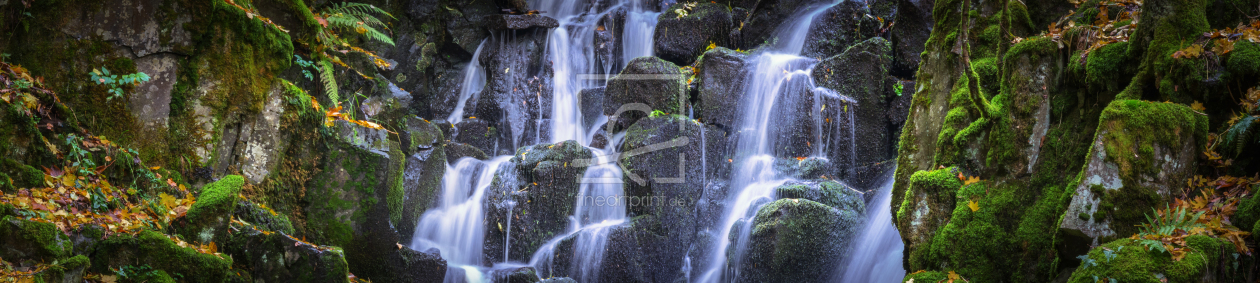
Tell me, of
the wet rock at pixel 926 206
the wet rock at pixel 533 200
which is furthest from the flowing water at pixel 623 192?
the wet rock at pixel 926 206

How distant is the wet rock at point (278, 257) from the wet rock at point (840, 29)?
8.54 metres

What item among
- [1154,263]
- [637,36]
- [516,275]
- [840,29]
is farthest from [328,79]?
[840,29]

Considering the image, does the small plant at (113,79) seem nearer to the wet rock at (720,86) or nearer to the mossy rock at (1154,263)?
the mossy rock at (1154,263)

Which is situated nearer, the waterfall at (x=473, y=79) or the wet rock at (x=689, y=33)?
the wet rock at (x=689, y=33)

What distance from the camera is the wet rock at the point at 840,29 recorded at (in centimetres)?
1117

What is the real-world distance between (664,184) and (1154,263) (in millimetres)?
5519

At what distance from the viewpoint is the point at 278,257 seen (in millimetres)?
4957

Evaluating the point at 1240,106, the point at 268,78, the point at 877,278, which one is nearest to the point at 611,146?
the point at 877,278

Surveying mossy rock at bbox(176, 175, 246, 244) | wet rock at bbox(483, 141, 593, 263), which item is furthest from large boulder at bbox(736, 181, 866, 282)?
mossy rock at bbox(176, 175, 246, 244)

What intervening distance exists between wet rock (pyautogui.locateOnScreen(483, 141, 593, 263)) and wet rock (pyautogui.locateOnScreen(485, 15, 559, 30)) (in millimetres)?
4697

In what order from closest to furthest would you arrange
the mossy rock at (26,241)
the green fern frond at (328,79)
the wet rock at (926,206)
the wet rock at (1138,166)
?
1. the mossy rock at (26,241)
2. the wet rock at (1138,166)
3. the wet rock at (926,206)
4. the green fern frond at (328,79)

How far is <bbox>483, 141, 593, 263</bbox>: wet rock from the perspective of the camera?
823 centimetres

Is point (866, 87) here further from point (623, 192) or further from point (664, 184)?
point (623, 192)

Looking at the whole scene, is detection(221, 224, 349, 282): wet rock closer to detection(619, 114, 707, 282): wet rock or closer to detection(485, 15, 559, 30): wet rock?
detection(619, 114, 707, 282): wet rock
